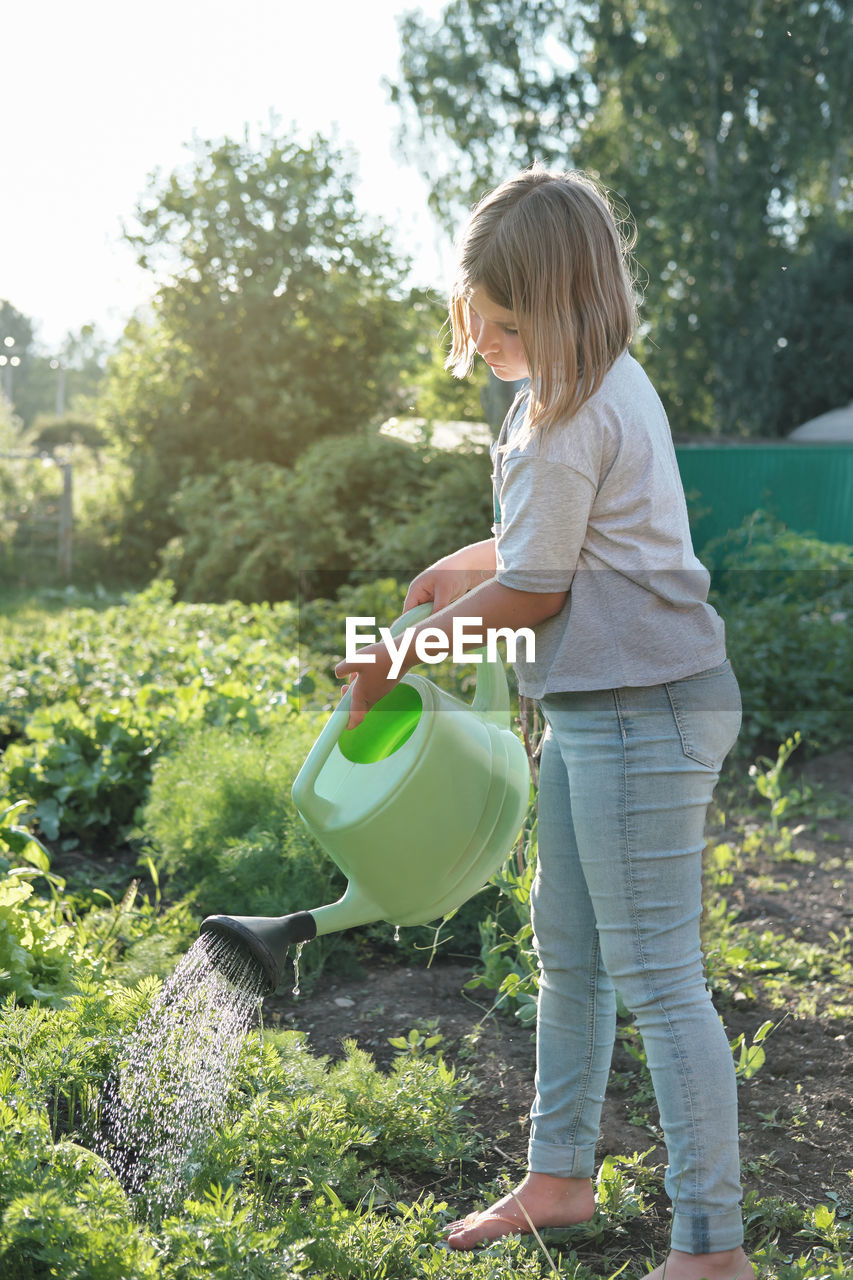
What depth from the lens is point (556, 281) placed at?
4.40 ft

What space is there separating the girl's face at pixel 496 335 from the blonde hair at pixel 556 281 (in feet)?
0.05

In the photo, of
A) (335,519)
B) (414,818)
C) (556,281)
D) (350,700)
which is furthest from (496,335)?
(335,519)

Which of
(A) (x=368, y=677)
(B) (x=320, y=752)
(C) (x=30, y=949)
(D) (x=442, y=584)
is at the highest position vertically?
(D) (x=442, y=584)

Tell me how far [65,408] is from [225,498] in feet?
219

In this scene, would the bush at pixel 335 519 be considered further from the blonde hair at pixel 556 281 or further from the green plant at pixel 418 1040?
Result: the blonde hair at pixel 556 281

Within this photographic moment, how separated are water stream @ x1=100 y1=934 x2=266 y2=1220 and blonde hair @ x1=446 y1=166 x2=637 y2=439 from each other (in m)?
0.88

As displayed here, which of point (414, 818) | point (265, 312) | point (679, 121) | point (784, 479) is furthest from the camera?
point (679, 121)

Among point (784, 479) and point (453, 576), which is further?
point (784, 479)

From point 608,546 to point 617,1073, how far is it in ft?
4.14

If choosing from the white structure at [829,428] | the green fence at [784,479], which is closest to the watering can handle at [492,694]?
the green fence at [784,479]

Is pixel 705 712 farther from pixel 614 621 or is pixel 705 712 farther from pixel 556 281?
pixel 556 281

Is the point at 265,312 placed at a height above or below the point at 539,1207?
above

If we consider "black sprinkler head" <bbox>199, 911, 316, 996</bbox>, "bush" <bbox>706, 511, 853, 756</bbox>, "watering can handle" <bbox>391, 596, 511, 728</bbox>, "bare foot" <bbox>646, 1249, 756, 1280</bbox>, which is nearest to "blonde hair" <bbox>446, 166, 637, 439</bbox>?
"watering can handle" <bbox>391, 596, 511, 728</bbox>

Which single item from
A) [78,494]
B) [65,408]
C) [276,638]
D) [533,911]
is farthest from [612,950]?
[65,408]
